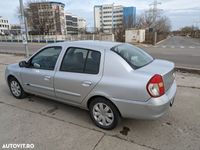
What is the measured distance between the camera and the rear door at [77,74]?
10.6 ft

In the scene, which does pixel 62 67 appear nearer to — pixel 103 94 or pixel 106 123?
pixel 103 94

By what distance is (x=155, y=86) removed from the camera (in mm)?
2824

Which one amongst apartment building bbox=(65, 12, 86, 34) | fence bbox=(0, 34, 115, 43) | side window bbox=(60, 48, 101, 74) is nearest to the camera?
side window bbox=(60, 48, 101, 74)

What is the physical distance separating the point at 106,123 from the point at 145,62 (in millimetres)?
1372

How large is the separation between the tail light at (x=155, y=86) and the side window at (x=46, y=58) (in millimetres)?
2003

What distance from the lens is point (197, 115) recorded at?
374cm

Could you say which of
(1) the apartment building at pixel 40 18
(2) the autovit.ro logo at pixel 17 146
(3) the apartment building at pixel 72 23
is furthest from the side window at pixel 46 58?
(3) the apartment building at pixel 72 23

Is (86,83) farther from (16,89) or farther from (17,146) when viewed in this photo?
(16,89)

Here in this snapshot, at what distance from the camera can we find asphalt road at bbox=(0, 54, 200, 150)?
2.88 m

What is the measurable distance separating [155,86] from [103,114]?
3.49 ft

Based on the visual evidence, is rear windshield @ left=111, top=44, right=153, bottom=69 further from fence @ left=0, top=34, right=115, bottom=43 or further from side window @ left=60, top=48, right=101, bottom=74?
fence @ left=0, top=34, right=115, bottom=43

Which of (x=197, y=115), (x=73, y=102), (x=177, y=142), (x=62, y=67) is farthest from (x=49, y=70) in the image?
(x=197, y=115)

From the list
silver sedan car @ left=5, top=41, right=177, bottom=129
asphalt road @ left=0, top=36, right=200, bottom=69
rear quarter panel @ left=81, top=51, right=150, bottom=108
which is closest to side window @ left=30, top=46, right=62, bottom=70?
silver sedan car @ left=5, top=41, right=177, bottom=129

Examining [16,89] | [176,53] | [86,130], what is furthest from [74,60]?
[176,53]
